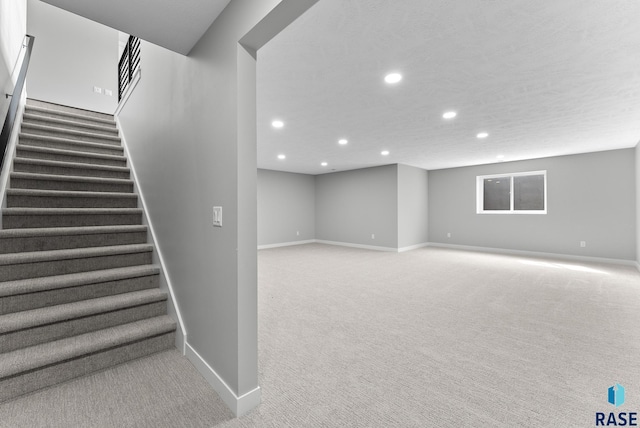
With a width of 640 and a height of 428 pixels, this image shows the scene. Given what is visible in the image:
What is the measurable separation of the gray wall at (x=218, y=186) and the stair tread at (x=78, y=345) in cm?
28

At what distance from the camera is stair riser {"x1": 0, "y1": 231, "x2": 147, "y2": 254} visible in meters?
2.10

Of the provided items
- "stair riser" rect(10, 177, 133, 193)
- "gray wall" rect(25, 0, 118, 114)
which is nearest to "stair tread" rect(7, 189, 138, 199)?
"stair riser" rect(10, 177, 133, 193)

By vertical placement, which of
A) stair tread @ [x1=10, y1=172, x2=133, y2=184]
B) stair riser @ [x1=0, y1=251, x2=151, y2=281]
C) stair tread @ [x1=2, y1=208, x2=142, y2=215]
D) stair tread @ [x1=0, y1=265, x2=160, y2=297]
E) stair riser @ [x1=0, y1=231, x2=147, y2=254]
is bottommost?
stair tread @ [x1=0, y1=265, x2=160, y2=297]

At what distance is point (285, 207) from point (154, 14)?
6.75m

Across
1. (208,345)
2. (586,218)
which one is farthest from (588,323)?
(586,218)

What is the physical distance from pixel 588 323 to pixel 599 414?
62.3 inches

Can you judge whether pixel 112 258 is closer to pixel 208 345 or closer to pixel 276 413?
pixel 208 345

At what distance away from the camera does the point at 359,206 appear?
793 cm

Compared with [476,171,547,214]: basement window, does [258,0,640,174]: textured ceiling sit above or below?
above

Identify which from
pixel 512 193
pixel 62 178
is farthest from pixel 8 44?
pixel 512 193

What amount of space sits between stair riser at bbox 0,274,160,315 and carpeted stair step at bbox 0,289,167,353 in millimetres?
40

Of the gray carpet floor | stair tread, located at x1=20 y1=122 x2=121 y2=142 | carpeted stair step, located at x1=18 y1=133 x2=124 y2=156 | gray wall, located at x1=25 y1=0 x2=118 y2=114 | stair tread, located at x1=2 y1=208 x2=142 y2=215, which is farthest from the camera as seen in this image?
gray wall, located at x1=25 y1=0 x2=118 y2=114

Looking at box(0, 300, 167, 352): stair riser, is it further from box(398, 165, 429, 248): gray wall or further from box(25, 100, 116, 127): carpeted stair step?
box(398, 165, 429, 248): gray wall

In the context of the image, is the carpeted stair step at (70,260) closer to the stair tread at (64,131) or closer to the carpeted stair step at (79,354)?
the carpeted stair step at (79,354)
